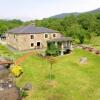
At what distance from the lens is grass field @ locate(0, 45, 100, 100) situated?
38.7m

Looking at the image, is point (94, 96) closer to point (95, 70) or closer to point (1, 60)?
point (95, 70)

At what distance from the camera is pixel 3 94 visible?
39406 mm

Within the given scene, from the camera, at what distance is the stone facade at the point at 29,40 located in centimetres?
7194

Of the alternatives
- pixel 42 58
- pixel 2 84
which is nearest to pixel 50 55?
pixel 42 58

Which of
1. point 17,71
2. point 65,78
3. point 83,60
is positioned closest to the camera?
point 65,78

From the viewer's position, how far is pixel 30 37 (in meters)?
73.2

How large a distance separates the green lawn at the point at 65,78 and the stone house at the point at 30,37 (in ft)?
41.1

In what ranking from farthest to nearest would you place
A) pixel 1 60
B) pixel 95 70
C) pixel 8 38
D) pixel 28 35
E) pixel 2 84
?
pixel 8 38
pixel 28 35
pixel 1 60
pixel 95 70
pixel 2 84

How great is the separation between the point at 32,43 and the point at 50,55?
13.8 m

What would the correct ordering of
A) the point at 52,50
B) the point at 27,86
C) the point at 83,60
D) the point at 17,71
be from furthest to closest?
the point at 52,50, the point at 83,60, the point at 17,71, the point at 27,86

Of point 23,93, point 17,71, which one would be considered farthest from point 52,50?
point 23,93

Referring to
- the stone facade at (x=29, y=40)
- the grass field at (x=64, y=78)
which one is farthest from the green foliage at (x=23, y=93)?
the stone facade at (x=29, y=40)

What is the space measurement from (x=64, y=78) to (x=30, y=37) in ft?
101

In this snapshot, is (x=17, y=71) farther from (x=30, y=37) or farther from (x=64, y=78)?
(x=30, y=37)
